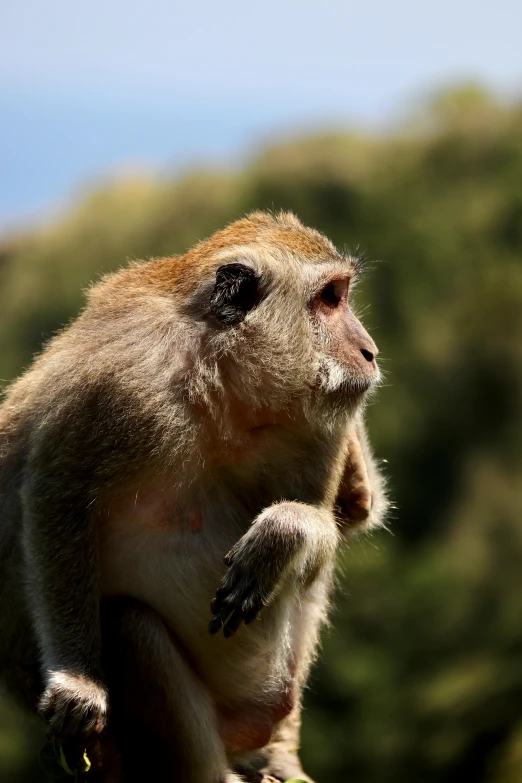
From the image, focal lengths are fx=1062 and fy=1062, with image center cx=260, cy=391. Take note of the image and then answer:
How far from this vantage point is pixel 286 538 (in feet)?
13.9

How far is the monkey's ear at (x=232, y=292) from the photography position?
445cm

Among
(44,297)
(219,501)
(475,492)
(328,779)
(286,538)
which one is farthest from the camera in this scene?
(44,297)

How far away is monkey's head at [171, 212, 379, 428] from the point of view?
14.7ft

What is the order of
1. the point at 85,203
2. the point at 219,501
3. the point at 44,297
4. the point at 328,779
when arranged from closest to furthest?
the point at 219,501
the point at 328,779
the point at 44,297
the point at 85,203

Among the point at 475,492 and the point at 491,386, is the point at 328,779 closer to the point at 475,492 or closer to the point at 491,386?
the point at 475,492

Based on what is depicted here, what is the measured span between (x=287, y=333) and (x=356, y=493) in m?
1.01

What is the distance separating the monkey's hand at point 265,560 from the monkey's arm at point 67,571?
1.74 ft

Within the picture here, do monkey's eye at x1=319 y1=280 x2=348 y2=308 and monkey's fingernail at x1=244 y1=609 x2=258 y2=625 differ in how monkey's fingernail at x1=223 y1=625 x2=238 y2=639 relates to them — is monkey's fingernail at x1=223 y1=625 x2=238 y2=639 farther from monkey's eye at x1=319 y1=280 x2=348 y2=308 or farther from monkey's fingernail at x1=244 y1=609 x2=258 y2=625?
monkey's eye at x1=319 y1=280 x2=348 y2=308


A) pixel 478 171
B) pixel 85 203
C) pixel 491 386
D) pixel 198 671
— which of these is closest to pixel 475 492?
pixel 491 386

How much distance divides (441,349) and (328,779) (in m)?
11.4

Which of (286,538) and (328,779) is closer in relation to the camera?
(286,538)

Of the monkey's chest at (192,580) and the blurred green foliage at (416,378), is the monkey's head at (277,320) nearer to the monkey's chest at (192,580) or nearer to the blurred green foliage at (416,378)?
the monkey's chest at (192,580)

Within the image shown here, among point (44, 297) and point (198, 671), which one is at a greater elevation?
point (198, 671)

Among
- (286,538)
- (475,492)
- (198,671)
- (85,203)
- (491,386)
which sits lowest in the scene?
(475,492)
